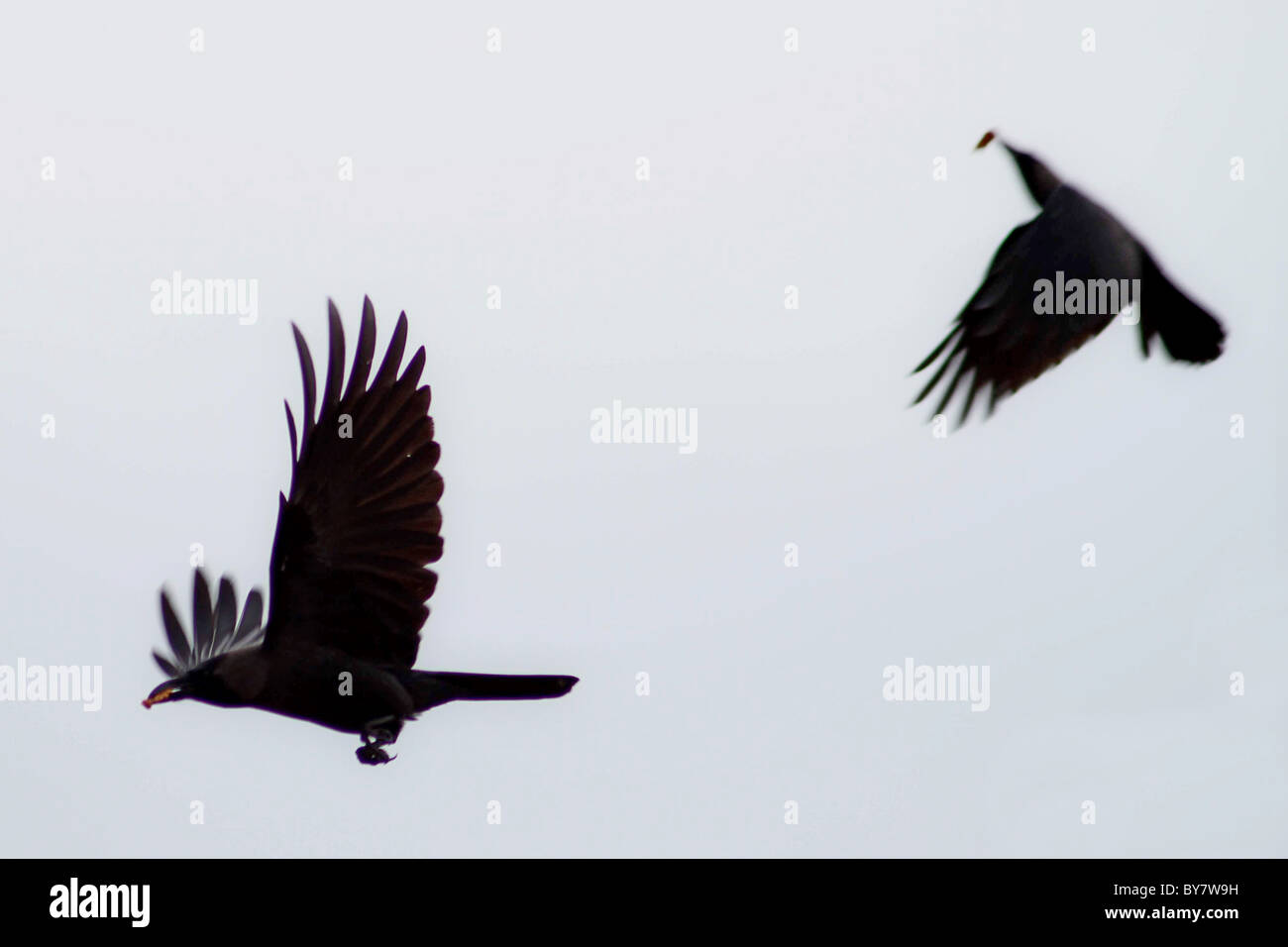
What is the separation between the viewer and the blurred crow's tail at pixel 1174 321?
7.46 m

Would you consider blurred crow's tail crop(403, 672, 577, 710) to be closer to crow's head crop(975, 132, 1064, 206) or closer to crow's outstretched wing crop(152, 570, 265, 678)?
crow's outstretched wing crop(152, 570, 265, 678)

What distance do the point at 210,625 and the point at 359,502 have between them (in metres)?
2.62

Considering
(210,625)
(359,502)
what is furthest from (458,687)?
(210,625)

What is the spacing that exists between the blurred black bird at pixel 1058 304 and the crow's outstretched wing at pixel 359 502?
2655 mm

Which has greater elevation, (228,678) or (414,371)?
(414,371)

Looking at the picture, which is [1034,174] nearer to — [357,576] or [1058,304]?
[1058,304]

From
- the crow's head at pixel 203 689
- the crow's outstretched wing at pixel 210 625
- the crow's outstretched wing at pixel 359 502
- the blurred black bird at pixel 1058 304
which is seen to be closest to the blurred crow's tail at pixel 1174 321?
the blurred black bird at pixel 1058 304

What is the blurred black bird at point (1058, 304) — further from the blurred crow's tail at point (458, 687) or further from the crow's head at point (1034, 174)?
the blurred crow's tail at point (458, 687)

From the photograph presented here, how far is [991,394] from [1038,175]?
6.27ft
